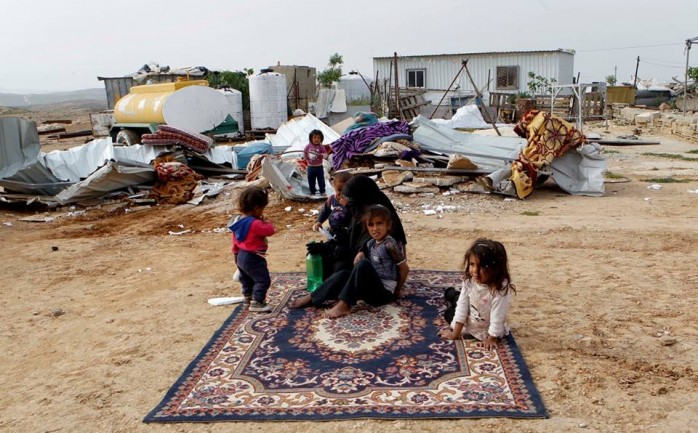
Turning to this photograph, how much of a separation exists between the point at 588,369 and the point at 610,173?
8.67m

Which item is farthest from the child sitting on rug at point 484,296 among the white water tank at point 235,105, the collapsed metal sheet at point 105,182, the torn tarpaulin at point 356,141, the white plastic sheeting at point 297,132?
the white water tank at point 235,105

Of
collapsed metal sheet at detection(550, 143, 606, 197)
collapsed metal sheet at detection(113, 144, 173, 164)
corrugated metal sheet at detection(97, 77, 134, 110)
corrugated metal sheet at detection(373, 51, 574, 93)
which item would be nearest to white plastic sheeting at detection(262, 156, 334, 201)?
collapsed metal sheet at detection(113, 144, 173, 164)

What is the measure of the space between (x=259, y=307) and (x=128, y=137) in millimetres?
10862

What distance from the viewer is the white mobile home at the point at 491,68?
2970 cm

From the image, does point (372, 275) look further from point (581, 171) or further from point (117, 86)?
point (117, 86)

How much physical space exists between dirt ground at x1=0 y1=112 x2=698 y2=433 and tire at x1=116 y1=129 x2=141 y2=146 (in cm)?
502

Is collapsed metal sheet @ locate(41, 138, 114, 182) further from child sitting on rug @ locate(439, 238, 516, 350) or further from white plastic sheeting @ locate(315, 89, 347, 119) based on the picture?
white plastic sheeting @ locate(315, 89, 347, 119)

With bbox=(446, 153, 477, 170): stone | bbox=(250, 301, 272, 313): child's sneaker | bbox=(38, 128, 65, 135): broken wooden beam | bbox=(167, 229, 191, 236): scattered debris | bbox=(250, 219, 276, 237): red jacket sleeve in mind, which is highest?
bbox=(38, 128, 65, 135): broken wooden beam

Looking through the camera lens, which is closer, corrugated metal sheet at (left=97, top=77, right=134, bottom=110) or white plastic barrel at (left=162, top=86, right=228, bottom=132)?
white plastic barrel at (left=162, top=86, right=228, bottom=132)

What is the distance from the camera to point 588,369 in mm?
3531

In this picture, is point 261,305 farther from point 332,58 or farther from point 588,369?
point 332,58

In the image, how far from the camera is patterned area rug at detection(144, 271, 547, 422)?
3.18 metres

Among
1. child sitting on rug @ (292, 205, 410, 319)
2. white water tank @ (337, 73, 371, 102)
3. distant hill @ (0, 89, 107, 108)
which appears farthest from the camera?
distant hill @ (0, 89, 107, 108)

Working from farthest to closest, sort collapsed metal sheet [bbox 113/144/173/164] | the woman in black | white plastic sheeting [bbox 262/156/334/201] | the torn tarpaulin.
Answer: collapsed metal sheet [bbox 113/144/173/164] → the torn tarpaulin → white plastic sheeting [bbox 262/156/334/201] → the woman in black
